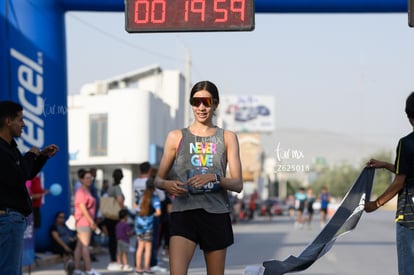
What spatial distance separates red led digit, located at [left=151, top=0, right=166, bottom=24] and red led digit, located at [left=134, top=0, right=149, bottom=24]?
6 cm

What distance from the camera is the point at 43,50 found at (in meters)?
17.2

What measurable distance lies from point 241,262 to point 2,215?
9985 mm

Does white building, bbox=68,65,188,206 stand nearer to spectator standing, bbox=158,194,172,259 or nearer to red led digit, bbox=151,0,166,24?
spectator standing, bbox=158,194,172,259

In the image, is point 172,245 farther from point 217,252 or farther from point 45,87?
point 45,87

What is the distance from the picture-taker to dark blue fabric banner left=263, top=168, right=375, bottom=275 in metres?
8.06

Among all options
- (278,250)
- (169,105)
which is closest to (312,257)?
(278,250)

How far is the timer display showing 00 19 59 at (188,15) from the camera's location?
9117mm

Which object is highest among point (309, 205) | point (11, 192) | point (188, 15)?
point (188, 15)

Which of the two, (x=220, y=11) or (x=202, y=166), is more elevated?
(x=220, y=11)

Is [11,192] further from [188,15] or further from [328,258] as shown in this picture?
[328,258]

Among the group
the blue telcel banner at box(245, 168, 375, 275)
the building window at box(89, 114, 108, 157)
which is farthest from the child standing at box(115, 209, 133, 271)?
the building window at box(89, 114, 108, 157)

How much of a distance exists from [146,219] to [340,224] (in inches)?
252

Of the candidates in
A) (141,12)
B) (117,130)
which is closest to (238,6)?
(141,12)

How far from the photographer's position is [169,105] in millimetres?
52531
